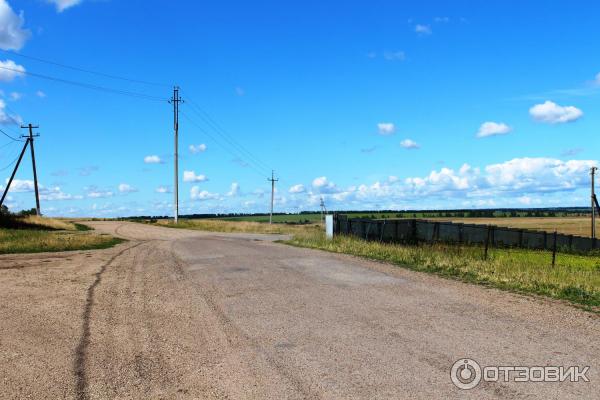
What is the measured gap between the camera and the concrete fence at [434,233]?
2522 centimetres

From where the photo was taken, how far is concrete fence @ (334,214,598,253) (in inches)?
993

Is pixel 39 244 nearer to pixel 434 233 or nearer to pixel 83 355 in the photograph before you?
pixel 83 355

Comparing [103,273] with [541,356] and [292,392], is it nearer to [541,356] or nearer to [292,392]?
[292,392]

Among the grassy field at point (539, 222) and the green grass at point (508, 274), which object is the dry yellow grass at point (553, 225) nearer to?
the grassy field at point (539, 222)

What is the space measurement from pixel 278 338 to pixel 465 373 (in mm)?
2674

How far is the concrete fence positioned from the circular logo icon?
12.8 m

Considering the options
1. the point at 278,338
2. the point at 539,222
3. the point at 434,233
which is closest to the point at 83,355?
the point at 278,338

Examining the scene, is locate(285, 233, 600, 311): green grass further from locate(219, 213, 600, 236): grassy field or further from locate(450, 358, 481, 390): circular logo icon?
locate(219, 213, 600, 236): grassy field

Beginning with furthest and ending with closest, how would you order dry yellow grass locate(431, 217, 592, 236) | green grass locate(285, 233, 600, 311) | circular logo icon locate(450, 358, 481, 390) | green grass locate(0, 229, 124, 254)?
dry yellow grass locate(431, 217, 592, 236) < green grass locate(0, 229, 124, 254) < green grass locate(285, 233, 600, 311) < circular logo icon locate(450, 358, 481, 390)

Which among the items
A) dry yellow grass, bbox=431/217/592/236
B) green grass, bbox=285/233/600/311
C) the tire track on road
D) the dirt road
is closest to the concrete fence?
green grass, bbox=285/233/600/311

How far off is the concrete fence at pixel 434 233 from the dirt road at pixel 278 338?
974 centimetres

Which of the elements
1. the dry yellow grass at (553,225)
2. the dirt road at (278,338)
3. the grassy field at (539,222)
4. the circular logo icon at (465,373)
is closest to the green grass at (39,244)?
the dirt road at (278,338)

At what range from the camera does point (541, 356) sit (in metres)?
6.07

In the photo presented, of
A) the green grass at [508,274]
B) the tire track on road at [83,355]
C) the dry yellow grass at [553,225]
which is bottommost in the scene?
the dry yellow grass at [553,225]
